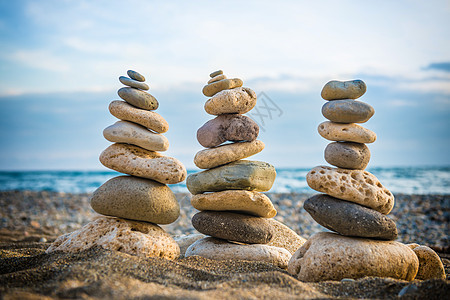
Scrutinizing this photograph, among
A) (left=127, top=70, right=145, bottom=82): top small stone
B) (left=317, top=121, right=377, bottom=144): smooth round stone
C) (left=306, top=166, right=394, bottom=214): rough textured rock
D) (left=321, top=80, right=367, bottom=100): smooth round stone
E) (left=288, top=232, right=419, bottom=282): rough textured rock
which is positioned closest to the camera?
(left=288, top=232, right=419, bottom=282): rough textured rock

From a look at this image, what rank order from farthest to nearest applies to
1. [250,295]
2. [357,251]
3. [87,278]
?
1. [357,251]
2. [87,278]
3. [250,295]

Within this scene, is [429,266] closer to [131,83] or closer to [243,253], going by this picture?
[243,253]

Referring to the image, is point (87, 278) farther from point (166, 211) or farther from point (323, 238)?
point (323, 238)

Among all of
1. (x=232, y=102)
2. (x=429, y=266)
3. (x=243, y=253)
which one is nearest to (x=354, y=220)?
(x=429, y=266)

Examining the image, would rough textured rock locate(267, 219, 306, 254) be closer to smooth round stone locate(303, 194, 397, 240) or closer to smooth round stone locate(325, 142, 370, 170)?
smooth round stone locate(303, 194, 397, 240)

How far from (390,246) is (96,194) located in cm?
385

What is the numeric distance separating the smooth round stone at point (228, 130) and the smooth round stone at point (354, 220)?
145 centimetres

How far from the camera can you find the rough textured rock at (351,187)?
176 inches

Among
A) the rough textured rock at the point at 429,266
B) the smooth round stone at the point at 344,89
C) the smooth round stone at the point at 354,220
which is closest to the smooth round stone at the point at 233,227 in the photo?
the smooth round stone at the point at 354,220

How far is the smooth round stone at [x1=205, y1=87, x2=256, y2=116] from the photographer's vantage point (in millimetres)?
5198

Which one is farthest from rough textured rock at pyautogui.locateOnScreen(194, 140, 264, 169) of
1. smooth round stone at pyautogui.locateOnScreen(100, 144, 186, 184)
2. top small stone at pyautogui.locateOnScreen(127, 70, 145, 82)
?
top small stone at pyautogui.locateOnScreen(127, 70, 145, 82)

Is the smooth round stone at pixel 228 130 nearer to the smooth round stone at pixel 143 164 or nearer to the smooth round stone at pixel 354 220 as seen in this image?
the smooth round stone at pixel 143 164

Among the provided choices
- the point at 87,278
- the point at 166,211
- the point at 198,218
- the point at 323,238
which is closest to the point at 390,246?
the point at 323,238

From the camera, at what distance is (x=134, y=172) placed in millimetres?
5055
